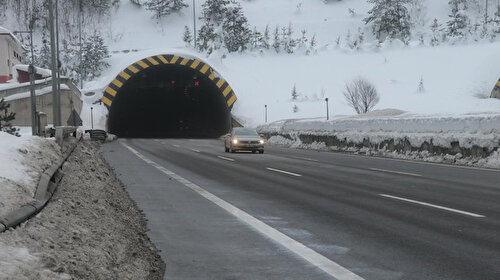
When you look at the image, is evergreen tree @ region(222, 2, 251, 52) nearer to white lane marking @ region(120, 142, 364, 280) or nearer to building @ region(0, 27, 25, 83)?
building @ region(0, 27, 25, 83)

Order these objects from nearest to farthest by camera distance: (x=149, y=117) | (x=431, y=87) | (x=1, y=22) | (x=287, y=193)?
1. (x=287, y=193)
2. (x=431, y=87)
3. (x=149, y=117)
4. (x=1, y=22)

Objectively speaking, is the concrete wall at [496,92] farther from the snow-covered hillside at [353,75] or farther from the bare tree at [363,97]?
the bare tree at [363,97]

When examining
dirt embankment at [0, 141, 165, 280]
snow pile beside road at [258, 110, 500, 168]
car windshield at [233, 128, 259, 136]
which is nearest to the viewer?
dirt embankment at [0, 141, 165, 280]

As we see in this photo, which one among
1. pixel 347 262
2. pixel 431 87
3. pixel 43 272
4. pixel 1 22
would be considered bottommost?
pixel 347 262

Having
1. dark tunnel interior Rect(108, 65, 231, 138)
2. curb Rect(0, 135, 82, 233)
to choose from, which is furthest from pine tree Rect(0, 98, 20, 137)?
dark tunnel interior Rect(108, 65, 231, 138)

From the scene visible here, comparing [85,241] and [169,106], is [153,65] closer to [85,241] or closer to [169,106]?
[169,106]

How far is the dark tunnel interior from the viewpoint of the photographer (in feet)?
179

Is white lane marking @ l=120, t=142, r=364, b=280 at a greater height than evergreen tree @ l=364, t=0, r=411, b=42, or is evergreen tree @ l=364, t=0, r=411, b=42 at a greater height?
evergreen tree @ l=364, t=0, r=411, b=42

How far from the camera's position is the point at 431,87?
5919 cm

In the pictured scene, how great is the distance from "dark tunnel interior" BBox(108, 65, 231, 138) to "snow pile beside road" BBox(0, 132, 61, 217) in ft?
139

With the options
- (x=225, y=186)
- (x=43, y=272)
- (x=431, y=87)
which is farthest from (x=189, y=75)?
(x=43, y=272)

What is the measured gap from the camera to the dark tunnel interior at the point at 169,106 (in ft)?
179

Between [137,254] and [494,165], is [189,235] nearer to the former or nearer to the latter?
[137,254]

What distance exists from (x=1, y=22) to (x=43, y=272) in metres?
147
